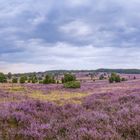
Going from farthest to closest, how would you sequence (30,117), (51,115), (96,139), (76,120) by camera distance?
(51,115)
(30,117)
(76,120)
(96,139)

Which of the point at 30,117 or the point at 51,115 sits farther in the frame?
the point at 51,115

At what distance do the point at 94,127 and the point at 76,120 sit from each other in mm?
1451

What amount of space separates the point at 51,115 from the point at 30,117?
128 centimetres

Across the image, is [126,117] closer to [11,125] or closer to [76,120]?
[76,120]

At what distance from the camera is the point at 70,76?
5944cm

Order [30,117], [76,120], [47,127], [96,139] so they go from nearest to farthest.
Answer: [96,139]
[47,127]
[76,120]
[30,117]

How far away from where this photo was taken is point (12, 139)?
864cm

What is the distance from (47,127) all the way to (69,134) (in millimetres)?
1208

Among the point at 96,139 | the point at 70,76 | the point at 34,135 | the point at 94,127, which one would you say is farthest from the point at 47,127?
the point at 70,76

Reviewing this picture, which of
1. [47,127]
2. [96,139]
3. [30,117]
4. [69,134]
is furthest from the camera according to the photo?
[30,117]

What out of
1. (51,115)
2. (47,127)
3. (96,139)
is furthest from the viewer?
(51,115)

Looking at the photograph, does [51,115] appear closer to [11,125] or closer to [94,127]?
[11,125]

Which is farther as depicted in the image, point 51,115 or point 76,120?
point 51,115

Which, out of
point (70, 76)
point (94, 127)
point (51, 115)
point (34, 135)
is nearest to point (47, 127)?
Answer: point (34, 135)
